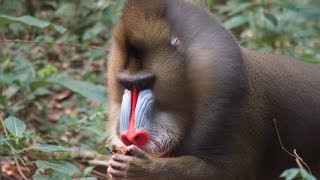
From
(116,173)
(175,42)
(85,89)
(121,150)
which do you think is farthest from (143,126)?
(85,89)

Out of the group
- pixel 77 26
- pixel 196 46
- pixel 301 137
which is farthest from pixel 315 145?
pixel 77 26

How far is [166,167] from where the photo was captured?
11.9 ft

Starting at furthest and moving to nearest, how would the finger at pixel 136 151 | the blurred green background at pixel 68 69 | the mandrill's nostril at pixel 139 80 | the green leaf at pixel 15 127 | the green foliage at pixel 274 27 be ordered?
the green foliage at pixel 274 27 → the blurred green background at pixel 68 69 → the green leaf at pixel 15 127 → the mandrill's nostril at pixel 139 80 → the finger at pixel 136 151

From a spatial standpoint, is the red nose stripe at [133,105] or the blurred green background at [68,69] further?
the blurred green background at [68,69]

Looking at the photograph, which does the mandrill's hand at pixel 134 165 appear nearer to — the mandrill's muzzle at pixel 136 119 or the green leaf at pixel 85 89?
the mandrill's muzzle at pixel 136 119

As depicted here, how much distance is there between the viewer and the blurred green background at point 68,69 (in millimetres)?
4593

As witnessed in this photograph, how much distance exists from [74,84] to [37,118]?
0.58 metres

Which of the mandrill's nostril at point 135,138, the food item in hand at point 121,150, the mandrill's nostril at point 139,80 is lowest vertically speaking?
the food item in hand at point 121,150

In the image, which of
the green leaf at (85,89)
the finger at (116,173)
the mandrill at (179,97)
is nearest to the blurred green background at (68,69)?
the green leaf at (85,89)

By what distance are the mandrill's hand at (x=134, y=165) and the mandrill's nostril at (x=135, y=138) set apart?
0.04m

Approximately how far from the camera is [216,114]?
3619 mm

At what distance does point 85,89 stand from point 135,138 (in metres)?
1.84

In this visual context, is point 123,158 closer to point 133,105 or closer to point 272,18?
point 133,105

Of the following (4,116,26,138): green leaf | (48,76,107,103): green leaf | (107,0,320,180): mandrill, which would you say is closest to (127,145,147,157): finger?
(107,0,320,180): mandrill
